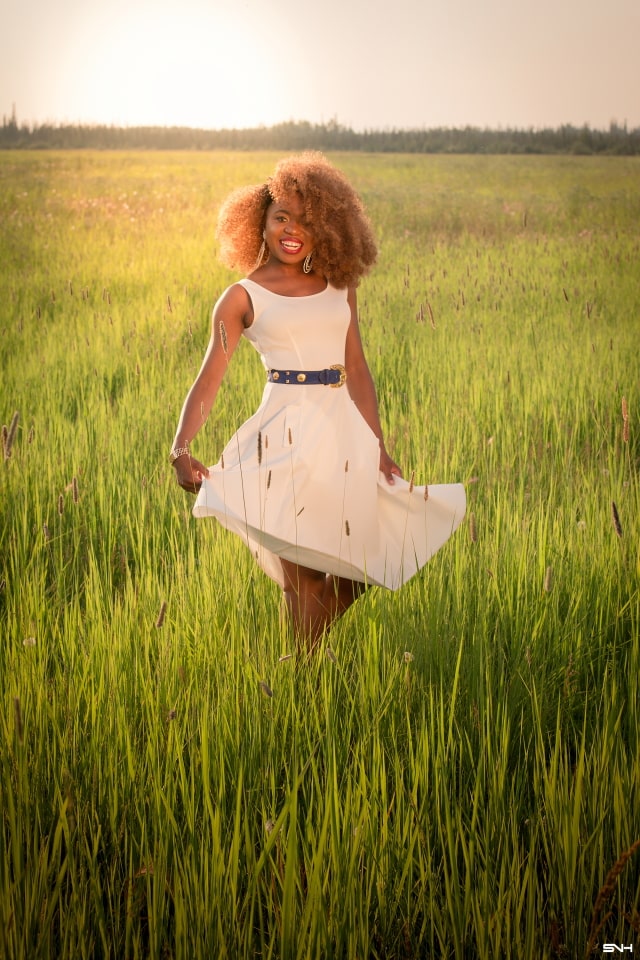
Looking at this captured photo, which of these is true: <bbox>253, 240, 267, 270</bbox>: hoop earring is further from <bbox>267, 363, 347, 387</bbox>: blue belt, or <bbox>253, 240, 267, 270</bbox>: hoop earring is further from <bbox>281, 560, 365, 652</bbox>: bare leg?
<bbox>281, 560, 365, 652</bbox>: bare leg

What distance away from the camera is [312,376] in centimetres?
231

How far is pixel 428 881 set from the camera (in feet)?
5.05

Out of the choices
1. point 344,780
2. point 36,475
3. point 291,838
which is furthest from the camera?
point 36,475

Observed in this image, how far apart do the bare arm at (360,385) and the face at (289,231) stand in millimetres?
174

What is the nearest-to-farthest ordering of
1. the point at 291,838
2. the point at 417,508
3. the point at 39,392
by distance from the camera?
the point at 291,838 < the point at 417,508 < the point at 39,392

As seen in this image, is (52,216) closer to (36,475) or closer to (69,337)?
(69,337)

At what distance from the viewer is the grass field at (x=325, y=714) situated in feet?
4.67

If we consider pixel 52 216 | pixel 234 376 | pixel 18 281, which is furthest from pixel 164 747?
pixel 52 216

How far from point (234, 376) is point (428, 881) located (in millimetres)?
3571

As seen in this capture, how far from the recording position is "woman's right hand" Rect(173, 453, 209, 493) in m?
2.15

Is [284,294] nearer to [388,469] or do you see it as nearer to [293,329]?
[293,329]

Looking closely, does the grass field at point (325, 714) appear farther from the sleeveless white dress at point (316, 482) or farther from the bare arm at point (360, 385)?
the bare arm at point (360, 385)

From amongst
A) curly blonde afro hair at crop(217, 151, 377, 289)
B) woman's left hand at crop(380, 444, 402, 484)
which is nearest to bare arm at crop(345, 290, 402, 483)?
woman's left hand at crop(380, 444, 402, 484)

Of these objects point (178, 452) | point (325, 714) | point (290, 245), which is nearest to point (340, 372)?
point (290, 245)
